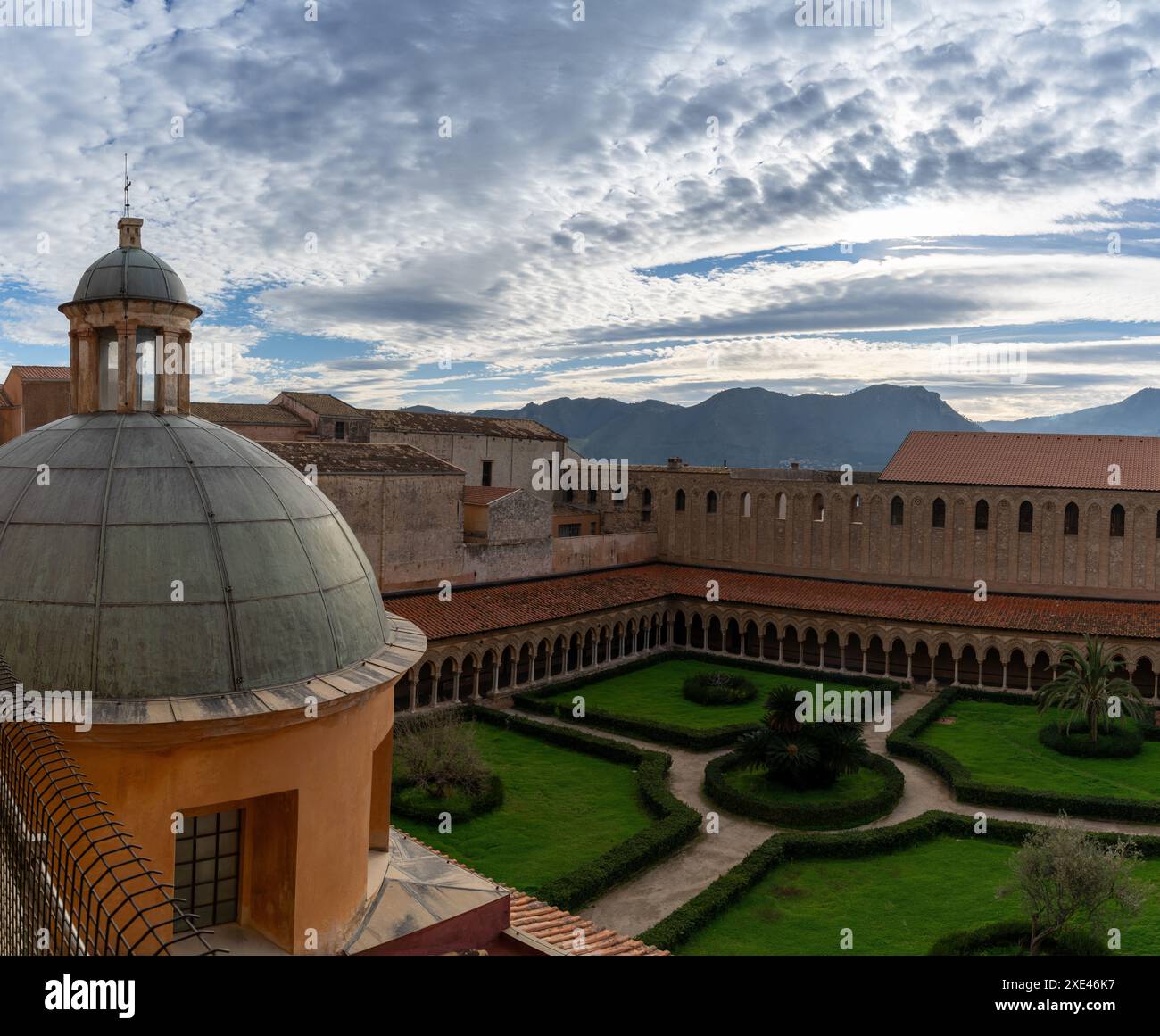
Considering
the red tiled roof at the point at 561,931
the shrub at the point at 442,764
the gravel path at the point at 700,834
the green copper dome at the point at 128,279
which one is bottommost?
the gravel path at the point at 700,834

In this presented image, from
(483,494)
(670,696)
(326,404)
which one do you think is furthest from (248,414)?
(670,696)

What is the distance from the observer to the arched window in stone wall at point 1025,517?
133 feet

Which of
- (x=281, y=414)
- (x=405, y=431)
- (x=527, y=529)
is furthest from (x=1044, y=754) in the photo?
(x=281, y=414)

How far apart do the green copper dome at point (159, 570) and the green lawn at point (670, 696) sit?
74.3 ft

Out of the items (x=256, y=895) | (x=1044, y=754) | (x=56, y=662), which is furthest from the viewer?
(x=1044, y=754)

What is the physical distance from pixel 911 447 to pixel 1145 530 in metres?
11.0

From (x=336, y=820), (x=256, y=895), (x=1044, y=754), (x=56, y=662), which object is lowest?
(x=1044, y=754)

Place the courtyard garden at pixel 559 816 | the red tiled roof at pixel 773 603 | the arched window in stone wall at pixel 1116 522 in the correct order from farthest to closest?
1. the arched window in stone wall at pixel 1116 522
2. the red tiled roof at pixel 773 603
3. the courtyard garden at pixel 559 816

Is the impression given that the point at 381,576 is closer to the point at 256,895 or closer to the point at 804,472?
the point at 256,895

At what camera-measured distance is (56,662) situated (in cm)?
827

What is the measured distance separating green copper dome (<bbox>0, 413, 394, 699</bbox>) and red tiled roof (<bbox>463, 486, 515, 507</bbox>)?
93.1 feet

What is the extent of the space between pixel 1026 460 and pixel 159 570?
138 ft

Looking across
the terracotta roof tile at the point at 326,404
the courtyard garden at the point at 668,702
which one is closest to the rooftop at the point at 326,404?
the terracotta roof tile at the point at 326,404

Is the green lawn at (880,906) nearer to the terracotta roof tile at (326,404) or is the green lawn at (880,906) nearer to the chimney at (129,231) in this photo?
the chimney at (129,231)
